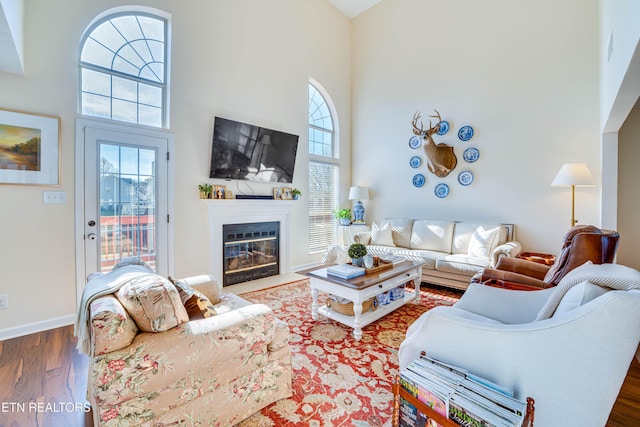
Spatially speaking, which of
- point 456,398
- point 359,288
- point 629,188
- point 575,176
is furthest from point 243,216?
point 629,188

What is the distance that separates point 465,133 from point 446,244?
5.71 feet

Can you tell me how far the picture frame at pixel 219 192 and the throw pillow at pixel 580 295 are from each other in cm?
357

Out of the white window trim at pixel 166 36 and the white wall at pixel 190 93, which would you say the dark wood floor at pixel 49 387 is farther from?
the white window trim at pixel 166 36

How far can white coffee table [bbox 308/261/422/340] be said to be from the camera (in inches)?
94.4

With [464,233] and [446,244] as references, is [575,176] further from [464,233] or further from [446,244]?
[446,244]

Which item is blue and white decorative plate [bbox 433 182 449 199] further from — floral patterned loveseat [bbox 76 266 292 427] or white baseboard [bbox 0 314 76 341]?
white baseboard [bbox 0 314 76 341]

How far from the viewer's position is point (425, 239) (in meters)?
4.28

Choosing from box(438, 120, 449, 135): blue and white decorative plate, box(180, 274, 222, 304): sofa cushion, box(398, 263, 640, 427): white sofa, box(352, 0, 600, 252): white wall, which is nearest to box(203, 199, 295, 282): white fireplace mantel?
box(180, 274, 222, 304): sofa cushion

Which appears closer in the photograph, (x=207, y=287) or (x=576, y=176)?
(x=207, y=287)

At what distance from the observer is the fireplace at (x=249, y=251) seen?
13.1 ft

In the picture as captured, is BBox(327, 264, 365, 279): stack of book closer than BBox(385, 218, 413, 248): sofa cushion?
Yes

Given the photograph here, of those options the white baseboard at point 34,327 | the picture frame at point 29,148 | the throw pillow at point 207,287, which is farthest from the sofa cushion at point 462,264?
the picture frame at point 29,148

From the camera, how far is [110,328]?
117 centimetres

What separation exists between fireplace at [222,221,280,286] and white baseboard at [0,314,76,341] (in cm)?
166
